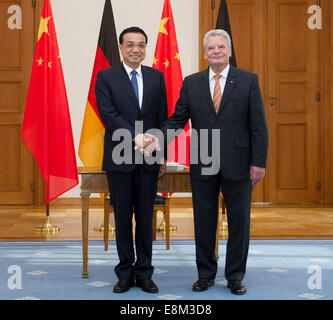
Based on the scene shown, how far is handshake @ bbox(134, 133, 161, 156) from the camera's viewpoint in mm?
2564

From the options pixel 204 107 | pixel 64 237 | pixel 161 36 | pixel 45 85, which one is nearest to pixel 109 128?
pixel 204 107

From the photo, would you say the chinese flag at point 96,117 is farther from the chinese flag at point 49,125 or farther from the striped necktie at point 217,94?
the striped necktie at point 217,94

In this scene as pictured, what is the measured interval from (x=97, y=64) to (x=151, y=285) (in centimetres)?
274

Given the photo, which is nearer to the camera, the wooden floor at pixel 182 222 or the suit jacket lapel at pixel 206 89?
the suit jacket lapel at pixel 206 89

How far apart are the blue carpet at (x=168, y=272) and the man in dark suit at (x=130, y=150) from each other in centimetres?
15

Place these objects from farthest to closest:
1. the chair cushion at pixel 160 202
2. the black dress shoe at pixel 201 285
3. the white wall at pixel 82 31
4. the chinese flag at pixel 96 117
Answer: the white wall at pixel 82 31, the chinese flag at pixel 96 117, the chair cushion at pixel 160 202, the black dress shoe at pixel 201 285

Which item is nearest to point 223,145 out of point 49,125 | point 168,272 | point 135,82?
point 135,82

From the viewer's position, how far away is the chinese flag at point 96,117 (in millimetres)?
4648

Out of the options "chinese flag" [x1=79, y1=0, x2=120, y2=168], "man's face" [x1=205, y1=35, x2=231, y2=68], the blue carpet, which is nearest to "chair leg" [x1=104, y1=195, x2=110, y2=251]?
the blue carpet

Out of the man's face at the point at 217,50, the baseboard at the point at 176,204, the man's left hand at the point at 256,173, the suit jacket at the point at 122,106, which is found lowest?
the baseboard at the point at 176,204

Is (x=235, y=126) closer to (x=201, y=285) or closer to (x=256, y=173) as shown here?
(x=256, y=173)

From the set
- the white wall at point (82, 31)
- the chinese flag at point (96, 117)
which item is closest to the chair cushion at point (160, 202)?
the chinese flag at point (96, 117)

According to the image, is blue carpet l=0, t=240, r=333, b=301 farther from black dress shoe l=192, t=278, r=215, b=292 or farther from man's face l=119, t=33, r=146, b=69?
man's face l=119, t=33, r=146, b=69

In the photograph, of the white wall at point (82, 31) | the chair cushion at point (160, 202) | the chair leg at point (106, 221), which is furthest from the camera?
the white wall at point (82, 31)
